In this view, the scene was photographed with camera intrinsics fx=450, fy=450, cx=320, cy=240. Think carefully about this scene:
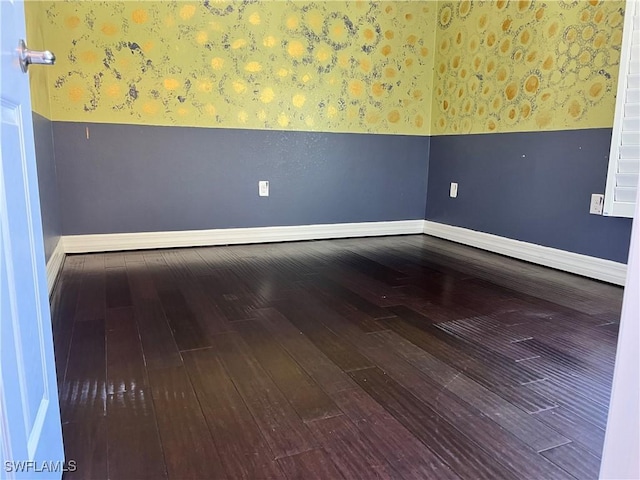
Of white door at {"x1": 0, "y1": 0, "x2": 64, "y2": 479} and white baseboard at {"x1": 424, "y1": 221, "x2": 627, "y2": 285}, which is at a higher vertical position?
white door at {"x1": 0, "y1": 0, "x2": 64, "y2": 479}

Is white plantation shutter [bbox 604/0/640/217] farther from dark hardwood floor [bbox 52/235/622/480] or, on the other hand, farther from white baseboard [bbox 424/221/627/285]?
dark hardwood floor [bbox 52/235/622/480]

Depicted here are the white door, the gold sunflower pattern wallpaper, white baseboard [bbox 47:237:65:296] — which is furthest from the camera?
the gold sunflower pattern wallpaper

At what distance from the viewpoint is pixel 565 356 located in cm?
163

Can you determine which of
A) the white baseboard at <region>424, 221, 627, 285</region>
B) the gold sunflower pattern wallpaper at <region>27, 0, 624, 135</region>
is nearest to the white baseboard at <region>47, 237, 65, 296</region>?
the gold sunflower pattern wallpaper at <region>27, 0, 624, 135</region>

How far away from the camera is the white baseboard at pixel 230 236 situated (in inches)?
121

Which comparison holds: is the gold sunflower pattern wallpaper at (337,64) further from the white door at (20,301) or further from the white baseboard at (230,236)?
the white door at (20,301)

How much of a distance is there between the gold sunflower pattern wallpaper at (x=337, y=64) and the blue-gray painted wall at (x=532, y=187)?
0.12 metres

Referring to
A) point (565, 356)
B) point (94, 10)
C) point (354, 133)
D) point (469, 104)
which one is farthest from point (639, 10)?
point (94, 10)

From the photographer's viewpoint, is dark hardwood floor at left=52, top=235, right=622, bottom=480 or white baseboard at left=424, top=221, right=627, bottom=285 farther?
white baseboard at left=424, top=221, right=627, bottom=285

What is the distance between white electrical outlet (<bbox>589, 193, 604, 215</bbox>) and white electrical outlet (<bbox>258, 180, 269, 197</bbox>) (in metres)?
2.16

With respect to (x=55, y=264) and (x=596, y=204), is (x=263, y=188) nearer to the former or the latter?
(x=55, y=264)

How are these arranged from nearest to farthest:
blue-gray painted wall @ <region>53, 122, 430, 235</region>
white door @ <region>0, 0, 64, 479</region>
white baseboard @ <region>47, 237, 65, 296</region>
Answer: white door @ <region>0, 0, 64, 479</region> → white baseboard @ <region>47, 237, 65, 296</region> → blue-gray painted wall @ <region>53, 122, 430, 235</region>

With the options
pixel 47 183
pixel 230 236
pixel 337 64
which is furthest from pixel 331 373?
pixel 337 64

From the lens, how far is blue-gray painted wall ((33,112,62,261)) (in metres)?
2.24
